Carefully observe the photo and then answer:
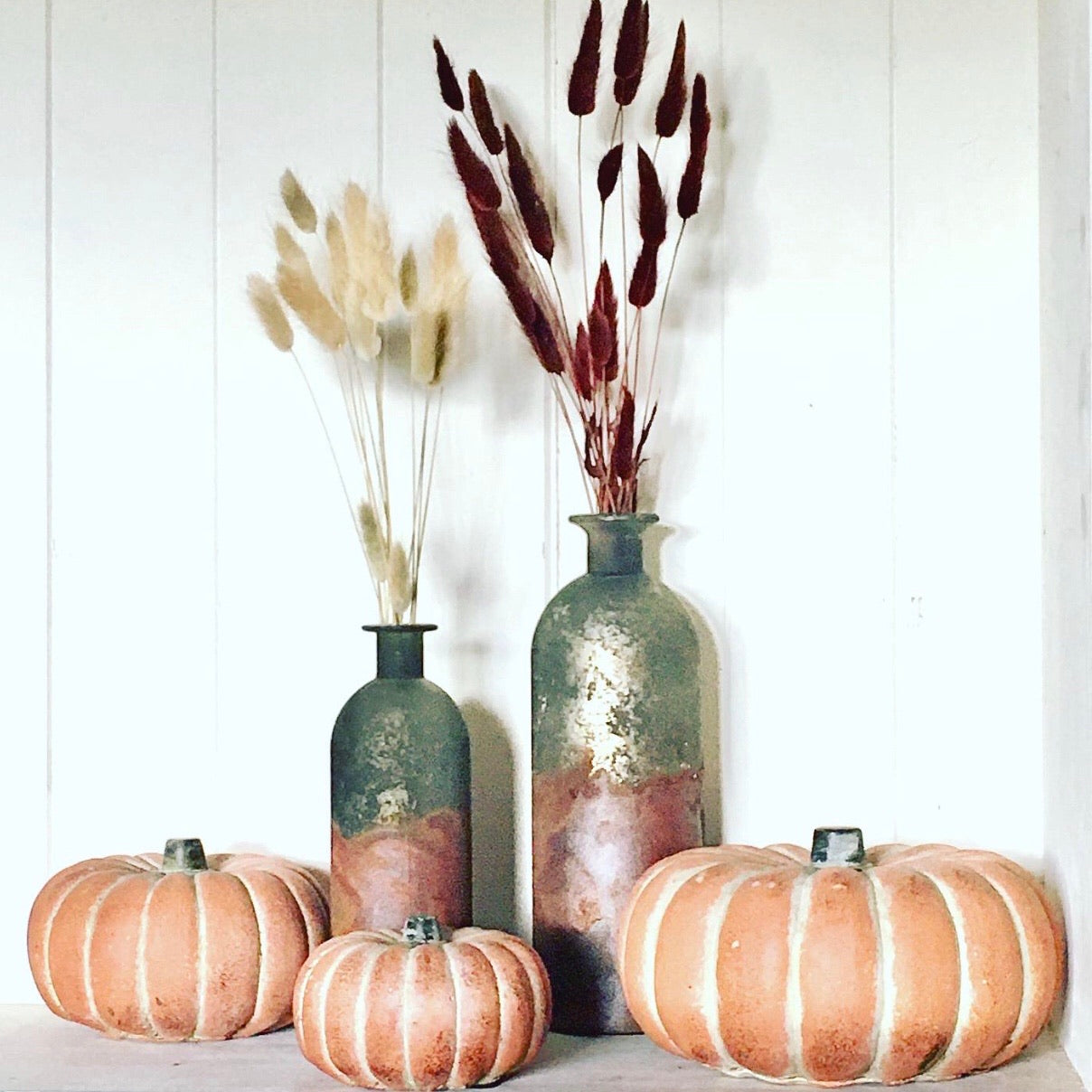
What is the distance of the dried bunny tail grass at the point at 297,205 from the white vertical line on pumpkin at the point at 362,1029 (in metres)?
0.67

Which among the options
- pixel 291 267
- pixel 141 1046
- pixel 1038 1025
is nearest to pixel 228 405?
pixel 291 267

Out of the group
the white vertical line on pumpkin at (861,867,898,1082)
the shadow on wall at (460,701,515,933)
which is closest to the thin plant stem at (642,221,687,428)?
the shadow on wall at (460,701,515,933)

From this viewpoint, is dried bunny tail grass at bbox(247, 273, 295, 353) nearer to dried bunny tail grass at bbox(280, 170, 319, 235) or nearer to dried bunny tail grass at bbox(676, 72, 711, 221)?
dried bunny tail grass at bbox(280, 170, 319, 235)

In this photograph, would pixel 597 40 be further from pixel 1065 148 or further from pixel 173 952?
pixel 173 952

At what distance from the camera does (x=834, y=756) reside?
151 centimetres

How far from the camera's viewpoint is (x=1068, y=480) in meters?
1.32

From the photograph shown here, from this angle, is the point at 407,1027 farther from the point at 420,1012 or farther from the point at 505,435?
the point at 505,435

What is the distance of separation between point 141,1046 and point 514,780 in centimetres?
43

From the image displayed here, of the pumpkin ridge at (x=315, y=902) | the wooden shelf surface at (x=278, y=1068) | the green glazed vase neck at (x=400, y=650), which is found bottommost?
the wooden shelf surface at (x=278, y=1068)

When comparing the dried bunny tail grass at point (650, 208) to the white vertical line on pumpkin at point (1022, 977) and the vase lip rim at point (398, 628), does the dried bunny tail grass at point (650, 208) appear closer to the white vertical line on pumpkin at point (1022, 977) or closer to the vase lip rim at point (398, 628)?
the vase lip rim at point (398, 628)

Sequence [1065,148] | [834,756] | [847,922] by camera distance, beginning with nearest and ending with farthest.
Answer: [847,922]
[1065,148]
[834,756]

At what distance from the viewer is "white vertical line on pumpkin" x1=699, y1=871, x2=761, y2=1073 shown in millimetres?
1207

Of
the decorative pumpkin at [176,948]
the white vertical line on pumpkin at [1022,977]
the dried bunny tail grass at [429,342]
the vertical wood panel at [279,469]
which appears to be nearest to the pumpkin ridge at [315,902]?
the decorative pumpkin at [176,948]

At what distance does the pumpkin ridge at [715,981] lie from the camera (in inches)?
47.5
